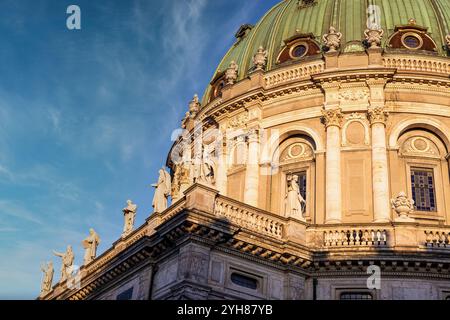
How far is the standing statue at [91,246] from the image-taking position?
33384 millimetres

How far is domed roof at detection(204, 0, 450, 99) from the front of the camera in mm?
37062

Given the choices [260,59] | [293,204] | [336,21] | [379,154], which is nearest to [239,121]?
[260,59]

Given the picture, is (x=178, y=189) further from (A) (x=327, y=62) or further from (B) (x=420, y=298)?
(B) (x=420, y=298)

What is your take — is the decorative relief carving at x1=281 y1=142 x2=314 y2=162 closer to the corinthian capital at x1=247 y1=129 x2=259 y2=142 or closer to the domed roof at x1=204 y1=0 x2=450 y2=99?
the corinthian capital at x1=247 y1=129 x2=259 y2=142

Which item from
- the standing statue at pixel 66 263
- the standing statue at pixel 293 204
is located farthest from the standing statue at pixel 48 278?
the standing statue at pixel 293 204

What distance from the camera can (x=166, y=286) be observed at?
23.6 m

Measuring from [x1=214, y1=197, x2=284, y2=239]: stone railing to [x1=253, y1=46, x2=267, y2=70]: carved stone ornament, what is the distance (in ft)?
41.2

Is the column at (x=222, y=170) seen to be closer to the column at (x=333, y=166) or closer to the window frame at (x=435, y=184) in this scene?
the column at (x=333, y=166)

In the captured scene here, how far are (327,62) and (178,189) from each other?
10441 millimetres

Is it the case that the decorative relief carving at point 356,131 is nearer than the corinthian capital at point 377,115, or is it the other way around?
the corinthian capital at point 377,115

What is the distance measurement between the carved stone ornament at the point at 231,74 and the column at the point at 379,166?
853cm

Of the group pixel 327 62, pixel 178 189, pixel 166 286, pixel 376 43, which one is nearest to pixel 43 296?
pixel 178 189

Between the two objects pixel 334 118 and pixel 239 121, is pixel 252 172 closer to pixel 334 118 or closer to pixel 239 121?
pixel 239 121

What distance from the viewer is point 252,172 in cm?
3369
